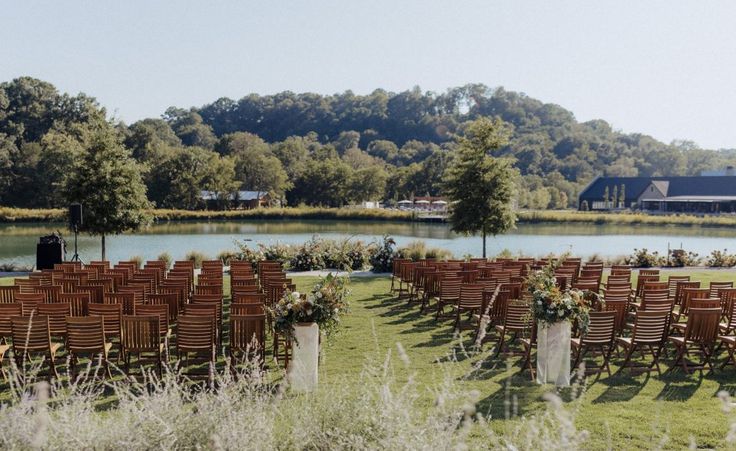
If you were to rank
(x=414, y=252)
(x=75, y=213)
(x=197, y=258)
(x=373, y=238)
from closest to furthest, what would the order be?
(x=75, y=213)
(x=197, y=258)
(x=414, y=252)
(x=373, y=238)

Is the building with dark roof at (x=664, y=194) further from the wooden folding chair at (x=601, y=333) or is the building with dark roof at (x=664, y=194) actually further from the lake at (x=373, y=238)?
the wooden folding chair at (x=601, y=333)

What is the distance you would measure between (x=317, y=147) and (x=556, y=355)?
354 feet

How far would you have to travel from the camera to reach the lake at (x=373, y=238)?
3366cm

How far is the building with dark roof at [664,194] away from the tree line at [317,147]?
228 inches

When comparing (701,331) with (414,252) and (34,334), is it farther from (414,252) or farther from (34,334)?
(414,252)

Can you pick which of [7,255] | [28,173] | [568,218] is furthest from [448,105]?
[7,255]

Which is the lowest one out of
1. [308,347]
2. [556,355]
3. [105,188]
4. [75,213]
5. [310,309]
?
[556,355]

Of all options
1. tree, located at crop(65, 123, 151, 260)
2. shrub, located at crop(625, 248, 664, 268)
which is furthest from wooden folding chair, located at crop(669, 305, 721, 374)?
tree, located at crop(65, 123, 151, 260)

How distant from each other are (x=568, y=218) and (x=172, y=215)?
3823 centimetres

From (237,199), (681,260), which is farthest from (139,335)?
(237,199)

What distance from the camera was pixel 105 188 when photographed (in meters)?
22.4

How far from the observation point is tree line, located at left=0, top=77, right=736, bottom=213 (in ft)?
220

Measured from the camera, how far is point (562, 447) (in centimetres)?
345

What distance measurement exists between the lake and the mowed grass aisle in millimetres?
14492
